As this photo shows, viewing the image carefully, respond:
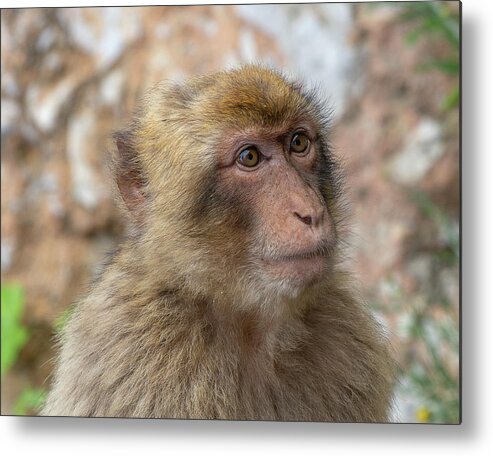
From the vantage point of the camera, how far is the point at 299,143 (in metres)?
3.15

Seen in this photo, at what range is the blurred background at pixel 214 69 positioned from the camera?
3727mm

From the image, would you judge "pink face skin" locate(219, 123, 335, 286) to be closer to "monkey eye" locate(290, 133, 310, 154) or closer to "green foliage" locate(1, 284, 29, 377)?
"monkey eye" locate(290, 133, 310, 154)

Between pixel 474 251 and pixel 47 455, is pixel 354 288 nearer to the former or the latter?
pixel 474 251

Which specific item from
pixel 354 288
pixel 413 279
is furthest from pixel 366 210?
pixel 354 288

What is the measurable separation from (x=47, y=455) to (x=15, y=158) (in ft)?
3.63

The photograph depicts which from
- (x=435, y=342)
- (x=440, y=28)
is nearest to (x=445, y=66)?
(x=440, y=28)

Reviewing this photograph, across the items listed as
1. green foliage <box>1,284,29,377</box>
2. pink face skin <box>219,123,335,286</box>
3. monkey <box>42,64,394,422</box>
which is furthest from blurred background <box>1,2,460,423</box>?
pink face skin <box>219,123,335,286</box>

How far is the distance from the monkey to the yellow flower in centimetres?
25

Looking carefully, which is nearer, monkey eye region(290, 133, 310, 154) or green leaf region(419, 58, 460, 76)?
monkey eye region(290, 133, 310, 154)

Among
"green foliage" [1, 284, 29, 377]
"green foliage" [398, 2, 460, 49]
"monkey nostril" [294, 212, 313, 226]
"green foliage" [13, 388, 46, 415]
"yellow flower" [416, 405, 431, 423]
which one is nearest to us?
"monkey nostril" [294, 212, 313, 226]

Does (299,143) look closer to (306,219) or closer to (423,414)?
(306,219)

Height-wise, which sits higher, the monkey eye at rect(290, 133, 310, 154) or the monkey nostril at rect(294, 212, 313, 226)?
the monkey eye at rect(290, 133, 310, 154)

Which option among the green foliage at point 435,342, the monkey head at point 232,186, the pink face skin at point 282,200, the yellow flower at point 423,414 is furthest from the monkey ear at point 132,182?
the yellow flower at point 423,414

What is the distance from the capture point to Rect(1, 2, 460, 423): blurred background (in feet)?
12.2
